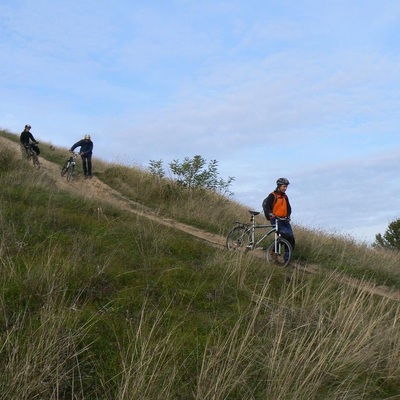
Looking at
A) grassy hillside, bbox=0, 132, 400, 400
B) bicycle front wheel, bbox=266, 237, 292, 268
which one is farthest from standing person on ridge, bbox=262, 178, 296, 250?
grassy hillside, bbox=0, 132, 400, 400

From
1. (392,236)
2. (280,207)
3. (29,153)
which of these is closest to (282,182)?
(280,207)

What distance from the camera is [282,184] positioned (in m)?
10.1

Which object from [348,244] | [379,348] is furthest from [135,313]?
[348,244]

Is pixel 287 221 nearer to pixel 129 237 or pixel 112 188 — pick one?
pixel 129 237

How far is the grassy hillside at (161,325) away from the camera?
3588 mm

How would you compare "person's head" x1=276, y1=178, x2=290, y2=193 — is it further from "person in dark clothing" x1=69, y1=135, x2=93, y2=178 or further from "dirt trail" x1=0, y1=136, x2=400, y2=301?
"person in dark clothing" x1=69, y1=135, x2=93, y2=178

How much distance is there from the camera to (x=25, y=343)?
12.0 feet

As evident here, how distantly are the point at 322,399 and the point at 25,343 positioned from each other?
7.58 feet

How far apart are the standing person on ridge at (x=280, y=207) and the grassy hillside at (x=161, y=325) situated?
1.80 m

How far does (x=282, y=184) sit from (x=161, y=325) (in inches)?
238

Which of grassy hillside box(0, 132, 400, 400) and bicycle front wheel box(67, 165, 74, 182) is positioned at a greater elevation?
bicycle front wheel box(67, 165, 74, 182)

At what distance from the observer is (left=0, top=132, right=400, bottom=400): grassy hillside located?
3588 millimetres

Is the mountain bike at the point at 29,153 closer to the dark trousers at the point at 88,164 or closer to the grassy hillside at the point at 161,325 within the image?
the dark trousers at the point at 88,164

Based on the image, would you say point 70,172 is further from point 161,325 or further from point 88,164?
point 161,325
